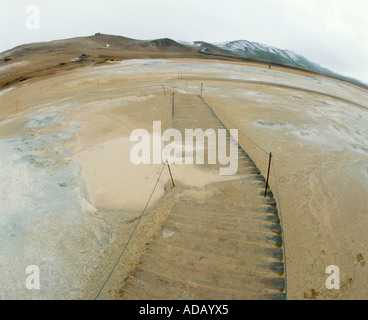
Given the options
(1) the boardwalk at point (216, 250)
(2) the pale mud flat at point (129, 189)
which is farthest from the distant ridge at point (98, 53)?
(1) the boardwalk at point (216, 250)

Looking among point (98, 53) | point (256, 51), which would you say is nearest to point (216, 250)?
point (98, 53)

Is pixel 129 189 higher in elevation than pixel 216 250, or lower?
higher

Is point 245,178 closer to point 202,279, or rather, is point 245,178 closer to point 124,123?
point 202,279

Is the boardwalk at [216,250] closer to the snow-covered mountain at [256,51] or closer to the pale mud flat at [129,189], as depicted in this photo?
the pale mud flat at [129,189]

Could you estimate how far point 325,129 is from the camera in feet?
38.9

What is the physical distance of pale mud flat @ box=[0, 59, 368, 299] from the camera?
500 centimetres

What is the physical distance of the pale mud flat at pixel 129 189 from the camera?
5.00 meters

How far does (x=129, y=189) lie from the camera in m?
7.20

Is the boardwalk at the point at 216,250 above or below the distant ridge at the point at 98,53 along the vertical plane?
below

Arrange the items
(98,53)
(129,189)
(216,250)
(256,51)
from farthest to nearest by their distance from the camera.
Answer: (256,51) < (98,53) < (129,189) < (216,250)

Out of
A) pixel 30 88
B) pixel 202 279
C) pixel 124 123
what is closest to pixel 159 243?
pixel 202 279

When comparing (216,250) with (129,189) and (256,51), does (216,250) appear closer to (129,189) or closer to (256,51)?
(129,189)

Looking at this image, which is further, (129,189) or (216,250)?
(129,189)

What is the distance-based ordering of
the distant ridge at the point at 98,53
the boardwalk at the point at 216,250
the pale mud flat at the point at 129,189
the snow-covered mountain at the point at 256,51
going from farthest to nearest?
1. the snow-covered mountain at the point at 256,51
2. the distant ridge at the point at 98,53
3. the pale mud flat at the point at 129,189
4. the boardwalk at the point at 216,250
